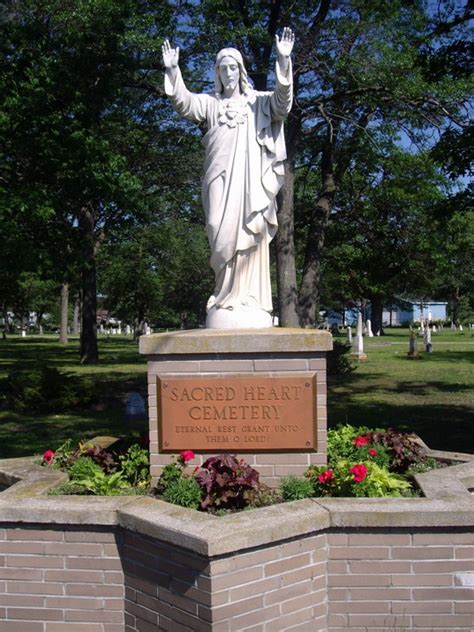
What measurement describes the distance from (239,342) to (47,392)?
8878 millimetres

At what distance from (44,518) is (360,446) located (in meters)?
2.85

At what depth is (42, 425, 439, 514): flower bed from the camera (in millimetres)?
4461

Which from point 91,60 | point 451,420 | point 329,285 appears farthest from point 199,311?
point 451,420

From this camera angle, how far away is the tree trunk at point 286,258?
15.0 m

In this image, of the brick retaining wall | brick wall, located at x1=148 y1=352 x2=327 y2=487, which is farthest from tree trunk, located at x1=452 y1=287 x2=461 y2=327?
the brick retaining wall

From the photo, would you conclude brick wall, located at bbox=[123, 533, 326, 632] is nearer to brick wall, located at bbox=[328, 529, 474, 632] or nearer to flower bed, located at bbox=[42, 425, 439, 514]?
brick wall, located at bbox=[328, 529, 474, 632]

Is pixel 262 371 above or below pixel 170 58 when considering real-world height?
below

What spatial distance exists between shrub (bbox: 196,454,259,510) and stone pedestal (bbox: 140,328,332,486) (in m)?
0.49

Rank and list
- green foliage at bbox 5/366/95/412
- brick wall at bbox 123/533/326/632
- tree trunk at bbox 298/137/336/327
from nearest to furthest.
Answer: brick wall at bbox 123/533/326/632 → green foliage at bbox 5/366/95/412 → tree trunk at bbox 298/137/336/327

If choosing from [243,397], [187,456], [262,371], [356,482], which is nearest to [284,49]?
[262,371]

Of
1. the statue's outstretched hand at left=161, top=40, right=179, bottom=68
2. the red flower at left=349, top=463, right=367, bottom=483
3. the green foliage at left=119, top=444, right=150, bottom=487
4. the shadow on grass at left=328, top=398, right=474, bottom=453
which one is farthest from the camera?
the shadow on grass at left=328, top=398, right=474, bottom=453

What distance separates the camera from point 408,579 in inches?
159

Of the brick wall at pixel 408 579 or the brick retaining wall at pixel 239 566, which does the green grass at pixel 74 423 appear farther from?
the brick wall at pixel 408 579

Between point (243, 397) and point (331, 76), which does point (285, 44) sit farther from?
point (331, 76)
